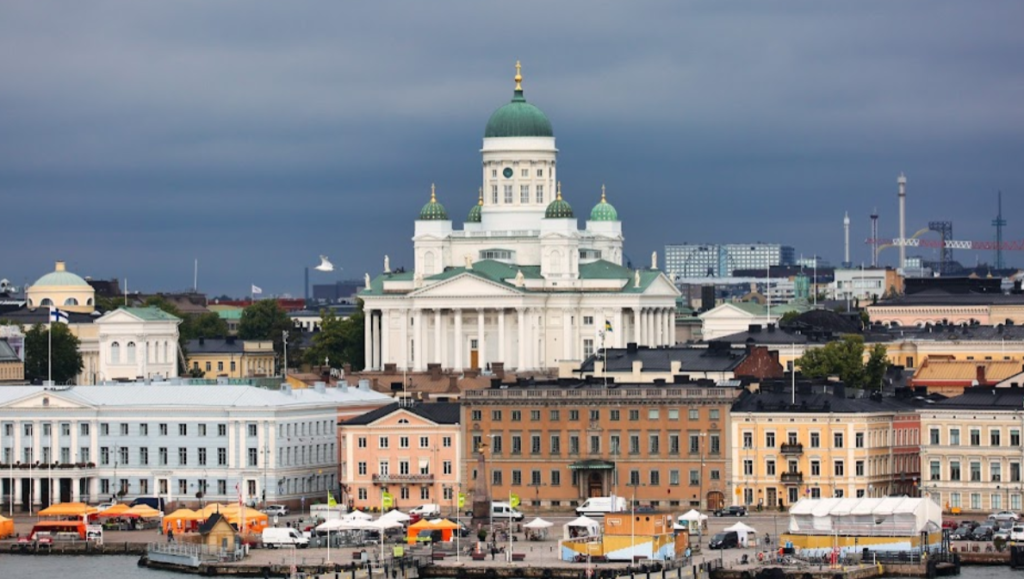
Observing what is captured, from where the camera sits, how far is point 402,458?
110188 millimetres

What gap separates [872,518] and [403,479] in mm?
22093

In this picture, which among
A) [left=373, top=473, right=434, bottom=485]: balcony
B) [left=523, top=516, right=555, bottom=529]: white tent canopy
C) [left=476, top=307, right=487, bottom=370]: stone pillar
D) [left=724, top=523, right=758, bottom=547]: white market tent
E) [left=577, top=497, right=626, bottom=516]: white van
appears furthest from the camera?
[left=476, top=307, right=487, bottom=370]: stone pillar

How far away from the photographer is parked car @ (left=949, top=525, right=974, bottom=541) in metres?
94.4

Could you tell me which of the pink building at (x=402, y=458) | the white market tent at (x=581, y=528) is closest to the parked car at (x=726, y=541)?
the white market tent at (x=581, y=528)

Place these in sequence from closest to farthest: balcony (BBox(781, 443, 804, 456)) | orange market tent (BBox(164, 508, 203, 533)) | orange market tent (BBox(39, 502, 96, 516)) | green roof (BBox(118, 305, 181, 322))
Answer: orange market tent (BBox(164, 508, 203, 533)), orange market tent (BBox(39, 502, 96, 516)), balcony (BBox(781, 443, 804, 456)), green roof (BBox(118, 305, 181, 322))

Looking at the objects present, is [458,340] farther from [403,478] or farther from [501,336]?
[403,478]

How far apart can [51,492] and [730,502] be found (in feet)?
77.7

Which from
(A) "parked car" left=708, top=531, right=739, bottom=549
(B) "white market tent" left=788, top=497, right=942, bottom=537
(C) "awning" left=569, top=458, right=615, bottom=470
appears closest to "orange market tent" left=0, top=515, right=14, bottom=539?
(C) "awning" left=569, top=458, right=615, bottom=470

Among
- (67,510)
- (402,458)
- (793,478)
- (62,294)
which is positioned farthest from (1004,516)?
(62,294)

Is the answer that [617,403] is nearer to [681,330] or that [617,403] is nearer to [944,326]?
[944,326]

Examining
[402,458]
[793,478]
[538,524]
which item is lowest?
[538,524]

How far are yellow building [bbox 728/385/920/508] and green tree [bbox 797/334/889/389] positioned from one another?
20.2 metres

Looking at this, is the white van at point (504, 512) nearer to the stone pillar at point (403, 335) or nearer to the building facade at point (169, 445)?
the building facade at point (169, 445)

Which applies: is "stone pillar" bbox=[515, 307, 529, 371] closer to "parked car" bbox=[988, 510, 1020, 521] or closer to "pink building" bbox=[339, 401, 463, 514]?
"pink building" bbox=[339, 401, 463, 514]
